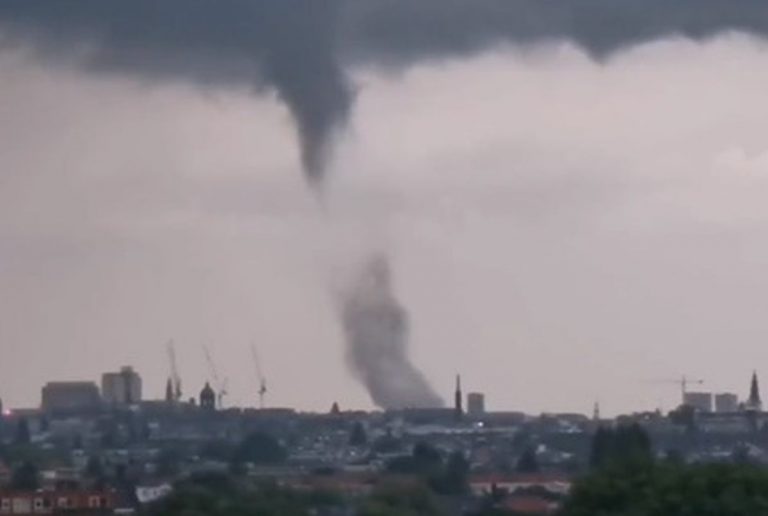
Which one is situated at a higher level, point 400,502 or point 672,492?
point 400,502

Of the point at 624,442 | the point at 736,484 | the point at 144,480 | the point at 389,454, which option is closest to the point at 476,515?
the point at 736,484

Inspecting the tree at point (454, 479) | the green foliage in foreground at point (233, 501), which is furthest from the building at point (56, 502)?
the tree at point (454, 479)

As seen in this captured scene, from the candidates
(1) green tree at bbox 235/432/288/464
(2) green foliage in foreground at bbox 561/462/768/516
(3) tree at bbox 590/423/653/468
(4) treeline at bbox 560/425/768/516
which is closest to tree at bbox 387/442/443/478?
(3) tree at bbox 590/423/653/468

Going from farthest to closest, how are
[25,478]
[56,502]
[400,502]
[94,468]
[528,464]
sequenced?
[528,464], [94,468], [25,478], [56,502], [400,502]

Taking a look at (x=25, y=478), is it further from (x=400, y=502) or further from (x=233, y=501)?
(x=233, y=501)

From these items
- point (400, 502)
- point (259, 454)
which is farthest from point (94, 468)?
point (400, 502)

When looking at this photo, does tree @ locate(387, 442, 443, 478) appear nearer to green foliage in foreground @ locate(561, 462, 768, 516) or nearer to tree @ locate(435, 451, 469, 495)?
tree @ locate(435, 451, 469, 495)
